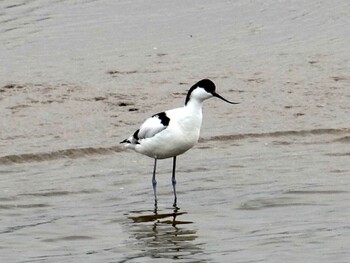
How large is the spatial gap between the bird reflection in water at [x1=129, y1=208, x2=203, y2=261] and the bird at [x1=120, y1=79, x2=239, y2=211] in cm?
57

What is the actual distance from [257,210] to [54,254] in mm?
2123

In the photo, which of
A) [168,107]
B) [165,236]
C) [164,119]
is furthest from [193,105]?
[168,107]

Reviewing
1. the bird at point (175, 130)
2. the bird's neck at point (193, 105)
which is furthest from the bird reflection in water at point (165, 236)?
the bird's neck at point (193, 105)

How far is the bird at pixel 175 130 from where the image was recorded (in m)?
11.3

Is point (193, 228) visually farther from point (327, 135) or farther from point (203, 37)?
point (203, 37)

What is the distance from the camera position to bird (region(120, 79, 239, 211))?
1133 cm

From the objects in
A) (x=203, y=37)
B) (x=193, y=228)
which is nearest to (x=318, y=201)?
(x=193, y=228)

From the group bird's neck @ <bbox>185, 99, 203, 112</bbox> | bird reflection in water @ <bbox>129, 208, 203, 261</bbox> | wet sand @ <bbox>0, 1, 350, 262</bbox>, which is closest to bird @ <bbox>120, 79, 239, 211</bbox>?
bird's neck @ <bbox>185, 99, 203, 112</bbox>

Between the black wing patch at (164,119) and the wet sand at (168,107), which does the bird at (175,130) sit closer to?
the black wing patch at (164,119)

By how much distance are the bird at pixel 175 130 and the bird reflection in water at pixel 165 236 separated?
22.4 inches

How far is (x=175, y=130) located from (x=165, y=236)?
1.55 metres

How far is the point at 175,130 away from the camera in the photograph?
11.3 meters

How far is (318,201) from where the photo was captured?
35.6 ft

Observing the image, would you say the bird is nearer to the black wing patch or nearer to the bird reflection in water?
the black wing patch
